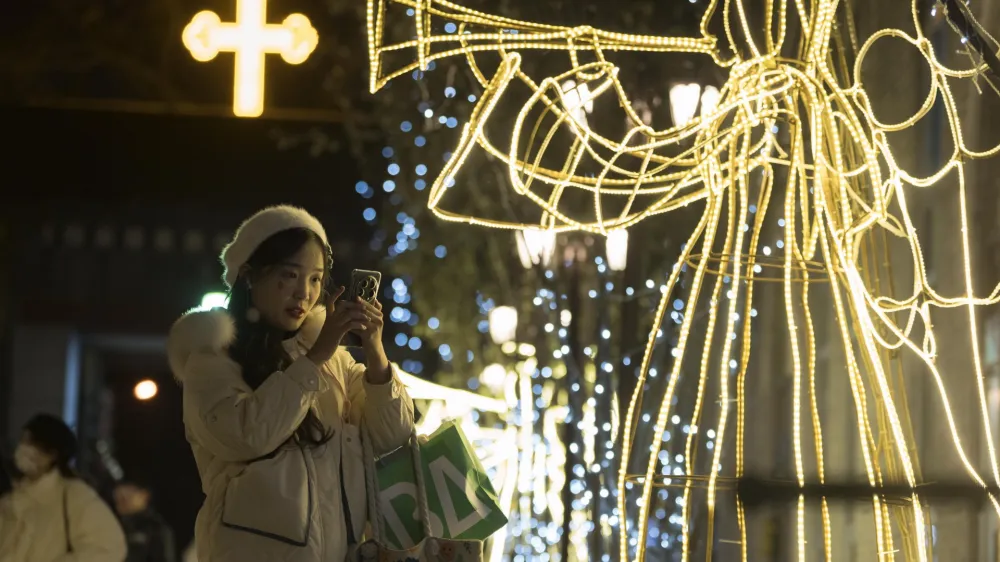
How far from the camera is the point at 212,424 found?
3.62m

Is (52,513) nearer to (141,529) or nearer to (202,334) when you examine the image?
(141,529)

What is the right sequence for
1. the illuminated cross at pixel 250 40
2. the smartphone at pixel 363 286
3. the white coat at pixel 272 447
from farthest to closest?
the illuminated cross at pixel 250 40 < the smartphone at pixel 363 286 < the white coat at pixel 272 447

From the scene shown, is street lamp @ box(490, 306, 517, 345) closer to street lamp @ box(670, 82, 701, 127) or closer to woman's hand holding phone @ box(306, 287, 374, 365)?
street lamp @ box(670, 82, 701, 127)

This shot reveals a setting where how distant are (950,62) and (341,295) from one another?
3.65m

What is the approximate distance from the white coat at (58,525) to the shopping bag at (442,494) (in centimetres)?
422

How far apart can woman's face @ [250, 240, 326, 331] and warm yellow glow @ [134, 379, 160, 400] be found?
18192 mm

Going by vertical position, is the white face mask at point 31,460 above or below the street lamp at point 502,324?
below

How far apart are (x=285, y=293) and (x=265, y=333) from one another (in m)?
0.11

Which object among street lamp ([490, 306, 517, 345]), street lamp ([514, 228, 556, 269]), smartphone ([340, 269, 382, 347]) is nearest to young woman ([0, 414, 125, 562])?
street lamp ([514, 228, 556, 269])

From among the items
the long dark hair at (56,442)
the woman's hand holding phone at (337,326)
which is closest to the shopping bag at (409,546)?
the woman's hand holding phone at (337,326)

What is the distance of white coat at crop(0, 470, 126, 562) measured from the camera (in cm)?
768

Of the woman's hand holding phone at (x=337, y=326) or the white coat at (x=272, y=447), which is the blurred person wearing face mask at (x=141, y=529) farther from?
the woman's hand holding phone at (x=337, y=326)

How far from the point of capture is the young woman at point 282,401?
359cm

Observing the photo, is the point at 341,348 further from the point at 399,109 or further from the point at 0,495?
the point at 399,109
